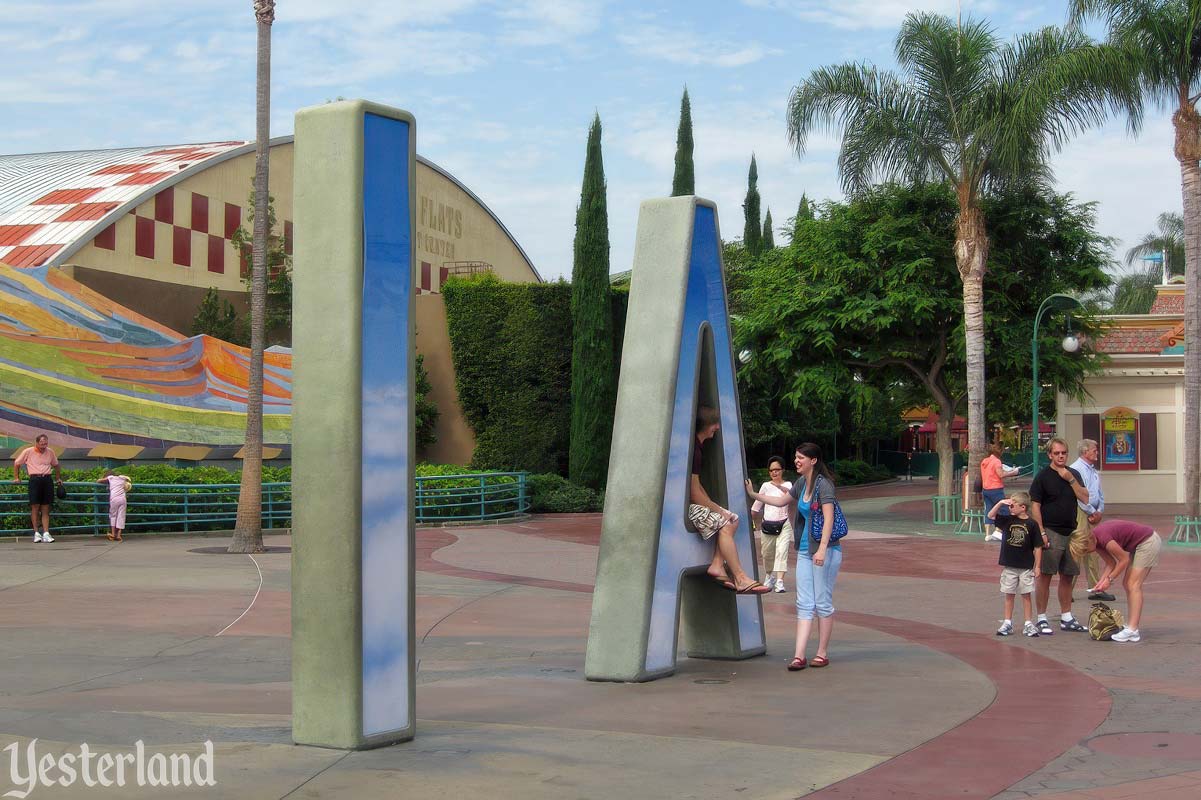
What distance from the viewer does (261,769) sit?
571 cm

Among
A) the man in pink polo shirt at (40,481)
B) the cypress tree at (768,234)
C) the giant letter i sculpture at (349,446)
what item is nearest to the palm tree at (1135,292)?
the cypress tree at (768,234)

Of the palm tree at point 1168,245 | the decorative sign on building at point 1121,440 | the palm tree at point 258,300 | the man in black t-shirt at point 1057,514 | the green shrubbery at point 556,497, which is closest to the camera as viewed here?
the man in black t-shirt at point 1057,514

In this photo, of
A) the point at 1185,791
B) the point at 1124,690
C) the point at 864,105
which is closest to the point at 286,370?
the point at 864,105

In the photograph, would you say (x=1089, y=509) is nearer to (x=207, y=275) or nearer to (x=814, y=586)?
(x=814, y=586)

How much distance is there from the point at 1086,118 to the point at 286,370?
19016mm

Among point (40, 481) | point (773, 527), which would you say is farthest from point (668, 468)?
point (40, 481)

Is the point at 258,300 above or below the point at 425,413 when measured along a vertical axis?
above

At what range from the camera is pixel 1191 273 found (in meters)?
21.3

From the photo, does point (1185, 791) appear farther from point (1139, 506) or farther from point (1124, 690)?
point (1139, 506)

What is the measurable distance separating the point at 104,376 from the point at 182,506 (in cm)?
603

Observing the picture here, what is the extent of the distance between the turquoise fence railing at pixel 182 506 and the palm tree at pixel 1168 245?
43882mm

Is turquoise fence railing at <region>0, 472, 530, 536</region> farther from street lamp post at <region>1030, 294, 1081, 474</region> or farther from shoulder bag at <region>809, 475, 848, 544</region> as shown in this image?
shoulder bag at <region>809, 475, 848, 544</region>

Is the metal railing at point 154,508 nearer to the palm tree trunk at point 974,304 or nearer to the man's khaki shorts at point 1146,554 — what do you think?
the palm tree trunk at point 974,304

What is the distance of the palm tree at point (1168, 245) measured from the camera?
5888cm
